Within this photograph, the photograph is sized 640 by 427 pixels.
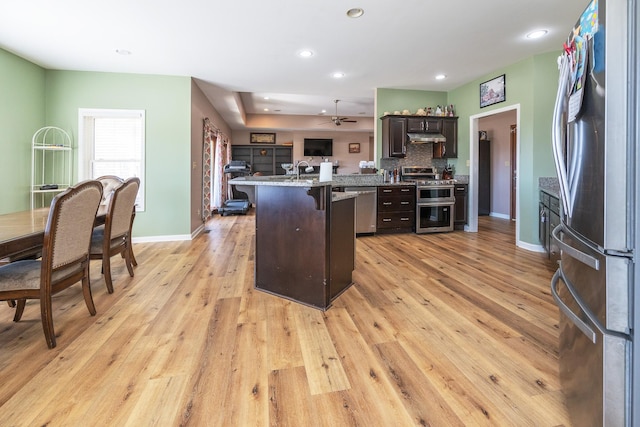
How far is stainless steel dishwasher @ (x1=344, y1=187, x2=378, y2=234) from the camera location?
4.92m

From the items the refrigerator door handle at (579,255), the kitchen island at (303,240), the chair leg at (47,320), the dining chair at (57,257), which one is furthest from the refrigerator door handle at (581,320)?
the chair leg at (47,320)

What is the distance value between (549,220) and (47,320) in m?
4.36

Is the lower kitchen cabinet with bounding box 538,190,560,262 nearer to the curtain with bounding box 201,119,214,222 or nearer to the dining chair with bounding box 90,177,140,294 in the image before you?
the dining chair with bounding box 90,177,140,294

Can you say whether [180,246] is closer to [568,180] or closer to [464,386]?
[464,386]

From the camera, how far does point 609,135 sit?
2.73ft

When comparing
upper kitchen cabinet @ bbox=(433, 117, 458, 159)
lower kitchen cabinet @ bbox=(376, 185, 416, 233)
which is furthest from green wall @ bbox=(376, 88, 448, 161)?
lower kitchen cabinet @ bbox=(376, 185, 416, 233)

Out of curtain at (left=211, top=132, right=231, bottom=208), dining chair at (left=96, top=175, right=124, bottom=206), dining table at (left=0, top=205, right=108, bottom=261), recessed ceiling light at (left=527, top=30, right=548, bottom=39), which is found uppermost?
recessed ceiling light at (left=527, top=30, right=548, bottom=39)

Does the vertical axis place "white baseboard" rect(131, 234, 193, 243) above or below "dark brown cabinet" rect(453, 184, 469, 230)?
below

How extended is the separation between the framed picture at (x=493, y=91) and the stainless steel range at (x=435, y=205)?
4.53ft

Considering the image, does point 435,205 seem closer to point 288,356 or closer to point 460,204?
point 460,204

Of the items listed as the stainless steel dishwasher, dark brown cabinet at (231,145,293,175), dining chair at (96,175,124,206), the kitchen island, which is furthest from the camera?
dark brown cabinet at (231,145,293,175)

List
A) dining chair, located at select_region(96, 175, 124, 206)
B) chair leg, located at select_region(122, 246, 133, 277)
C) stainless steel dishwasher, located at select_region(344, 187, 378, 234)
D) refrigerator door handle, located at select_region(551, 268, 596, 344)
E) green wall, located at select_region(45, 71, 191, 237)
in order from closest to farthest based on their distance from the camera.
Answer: refrigerator door handle, located at select_region(551, 268, 596, 344) < chair leg, located at select_region(122, 246, 133, 277) < dining chair, located at select_region(96, 175, 124, 206) < green wall, located at select_region(45, 71, 191, 237) < stainless steel dishwasher, located at select_region(344, 187, 378, 234)

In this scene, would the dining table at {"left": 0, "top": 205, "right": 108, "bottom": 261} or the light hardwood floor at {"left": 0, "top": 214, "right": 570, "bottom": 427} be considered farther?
Result: the dining table at {"left": 0, "top": 205, "right": 108, "bottom": 261}

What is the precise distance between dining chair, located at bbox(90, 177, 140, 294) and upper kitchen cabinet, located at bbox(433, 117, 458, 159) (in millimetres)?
5068
